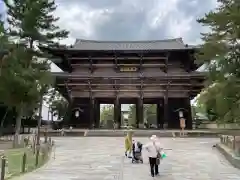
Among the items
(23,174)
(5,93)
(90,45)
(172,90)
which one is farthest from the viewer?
(90,45)

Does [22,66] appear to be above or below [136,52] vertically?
below

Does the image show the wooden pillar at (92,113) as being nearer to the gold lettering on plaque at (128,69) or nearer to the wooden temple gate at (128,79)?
the wooden temple gate at (128,79)

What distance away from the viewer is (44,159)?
18828 millimetres

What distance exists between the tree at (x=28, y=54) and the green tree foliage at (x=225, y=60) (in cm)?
1231

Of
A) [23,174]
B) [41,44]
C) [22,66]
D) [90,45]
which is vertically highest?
[90,45]

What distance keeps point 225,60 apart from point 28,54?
16316 millimetres

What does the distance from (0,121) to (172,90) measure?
19794mm

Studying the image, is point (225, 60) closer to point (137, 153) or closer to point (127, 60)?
point (137, 153)

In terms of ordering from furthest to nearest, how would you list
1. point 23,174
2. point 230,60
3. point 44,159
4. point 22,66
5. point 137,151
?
point 22,66, point 230,60, point 44,159, point 137,151, point 23,174

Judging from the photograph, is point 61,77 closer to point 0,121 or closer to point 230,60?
point 0,121

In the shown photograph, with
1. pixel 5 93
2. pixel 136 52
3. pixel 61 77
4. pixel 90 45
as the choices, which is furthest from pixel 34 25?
pixel 90 45

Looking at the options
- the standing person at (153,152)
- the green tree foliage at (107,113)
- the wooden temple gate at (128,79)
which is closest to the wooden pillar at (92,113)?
the wooden temple gate at (128,79)

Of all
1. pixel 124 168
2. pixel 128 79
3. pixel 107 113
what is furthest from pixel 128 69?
pixel 107 113

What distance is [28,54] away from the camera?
29953 mm
